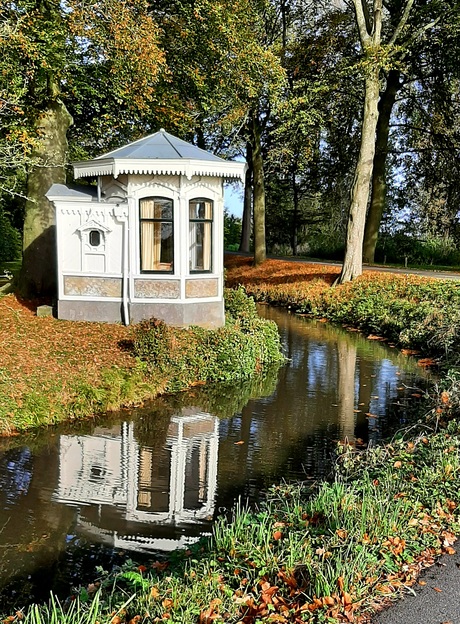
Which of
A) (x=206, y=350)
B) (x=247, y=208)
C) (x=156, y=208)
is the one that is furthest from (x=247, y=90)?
(x=247, y=208)

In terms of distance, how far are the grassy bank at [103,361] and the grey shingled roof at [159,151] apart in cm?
367

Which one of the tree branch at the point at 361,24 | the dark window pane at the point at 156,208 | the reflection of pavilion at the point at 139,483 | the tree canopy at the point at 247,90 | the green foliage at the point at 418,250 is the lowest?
the reflection of pavilion at the point at 139,483

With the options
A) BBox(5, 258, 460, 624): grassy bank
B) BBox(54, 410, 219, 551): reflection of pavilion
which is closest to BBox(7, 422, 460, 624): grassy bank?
BBox(5, 258, 460, 624): grassy bank

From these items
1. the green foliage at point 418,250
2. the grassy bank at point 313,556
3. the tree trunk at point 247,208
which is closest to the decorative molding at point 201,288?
the grassy bank at point 313,556

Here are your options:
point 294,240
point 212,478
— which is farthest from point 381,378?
point 294,240

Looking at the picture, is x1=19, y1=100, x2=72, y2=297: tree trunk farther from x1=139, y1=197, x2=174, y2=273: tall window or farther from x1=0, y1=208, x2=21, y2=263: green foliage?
x1=0, y1=208, x2=21, y2=263: green foliage

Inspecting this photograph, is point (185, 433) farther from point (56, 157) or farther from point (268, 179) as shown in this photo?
point (268, 179)

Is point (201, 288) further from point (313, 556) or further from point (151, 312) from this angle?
point (313, 556)

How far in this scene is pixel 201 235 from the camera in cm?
1385

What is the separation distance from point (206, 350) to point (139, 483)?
518 cm

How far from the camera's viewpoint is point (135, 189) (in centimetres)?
1334

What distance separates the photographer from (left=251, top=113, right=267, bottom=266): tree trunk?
2628cm

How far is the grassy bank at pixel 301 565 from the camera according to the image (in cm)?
374

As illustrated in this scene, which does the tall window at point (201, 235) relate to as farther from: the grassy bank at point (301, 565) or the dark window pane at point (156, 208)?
the grassy bank at point (301, 565)
